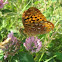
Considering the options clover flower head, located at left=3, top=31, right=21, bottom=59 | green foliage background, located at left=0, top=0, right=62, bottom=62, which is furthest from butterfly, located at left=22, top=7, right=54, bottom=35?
clover flower head, located at left=3, top=31, right=21, bottom=59

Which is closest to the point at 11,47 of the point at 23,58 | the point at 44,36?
the point at 23,58

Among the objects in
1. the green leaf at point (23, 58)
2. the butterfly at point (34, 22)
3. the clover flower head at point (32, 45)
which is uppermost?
the butterfly at point (34, 22)

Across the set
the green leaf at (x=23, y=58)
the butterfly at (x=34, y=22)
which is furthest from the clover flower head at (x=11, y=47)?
the butterfly at (x=34, y=22)

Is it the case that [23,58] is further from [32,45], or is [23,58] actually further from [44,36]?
[44,36]

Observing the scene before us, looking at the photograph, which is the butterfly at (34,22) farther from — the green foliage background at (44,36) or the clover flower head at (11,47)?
the clover flower head at (11,47)

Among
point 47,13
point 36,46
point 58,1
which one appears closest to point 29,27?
point 36,46

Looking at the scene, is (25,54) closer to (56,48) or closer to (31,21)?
(31,21)

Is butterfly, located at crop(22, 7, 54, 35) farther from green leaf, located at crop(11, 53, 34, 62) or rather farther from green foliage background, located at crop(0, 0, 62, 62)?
green leaf, located at crop(11, 53, 34, 62)

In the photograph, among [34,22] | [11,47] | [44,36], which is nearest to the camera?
[11,47]
